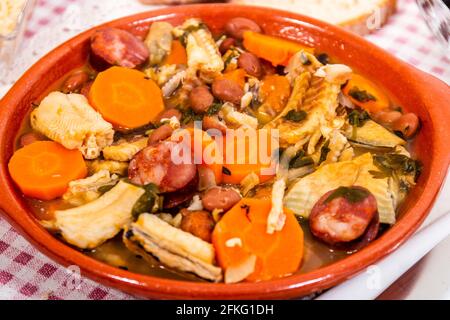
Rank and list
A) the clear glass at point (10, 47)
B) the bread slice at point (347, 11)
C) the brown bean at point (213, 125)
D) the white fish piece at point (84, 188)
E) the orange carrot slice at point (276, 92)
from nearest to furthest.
A: the white fish piece at point (84, 188) < the brown bean at point (213, 125) < the orange carrot slice at point (276, 92) < the clear glass at point (10, 47) < the bread slice at point (347, 11)

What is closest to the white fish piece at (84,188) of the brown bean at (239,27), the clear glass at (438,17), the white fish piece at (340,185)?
the white fish piece at (340,185)

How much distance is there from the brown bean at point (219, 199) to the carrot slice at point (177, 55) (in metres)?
0.94

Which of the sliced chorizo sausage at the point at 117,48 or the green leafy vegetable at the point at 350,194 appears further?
the sliced chorizo sausage at the point at 117,48

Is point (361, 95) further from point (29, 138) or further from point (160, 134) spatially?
point (29, 138)

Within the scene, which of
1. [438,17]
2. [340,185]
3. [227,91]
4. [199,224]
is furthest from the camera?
[438,17]

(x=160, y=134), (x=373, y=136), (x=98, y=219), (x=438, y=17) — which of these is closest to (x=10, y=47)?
(x=160, y=134)

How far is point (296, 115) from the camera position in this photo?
8.15 ft

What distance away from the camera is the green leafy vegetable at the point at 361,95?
265cm

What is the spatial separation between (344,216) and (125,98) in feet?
3.52

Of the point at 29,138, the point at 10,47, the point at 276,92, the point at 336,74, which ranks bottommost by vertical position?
the point at 10,47

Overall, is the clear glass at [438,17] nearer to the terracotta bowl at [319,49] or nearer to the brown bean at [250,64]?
the terracotta bowl at [319,49]

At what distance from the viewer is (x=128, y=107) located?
8.38ft

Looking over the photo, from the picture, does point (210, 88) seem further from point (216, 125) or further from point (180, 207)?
point (180, 207)
